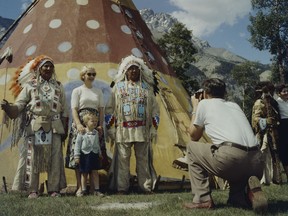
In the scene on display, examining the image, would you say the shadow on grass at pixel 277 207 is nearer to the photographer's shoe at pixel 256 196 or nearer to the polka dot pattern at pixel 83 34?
the photographer's shoe at pixel 256 196

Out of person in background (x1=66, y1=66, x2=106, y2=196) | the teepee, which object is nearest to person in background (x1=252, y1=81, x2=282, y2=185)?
the teepee

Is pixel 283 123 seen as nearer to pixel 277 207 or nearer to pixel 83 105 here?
pixel 277 207

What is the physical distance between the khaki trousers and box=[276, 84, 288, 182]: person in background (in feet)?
8.12

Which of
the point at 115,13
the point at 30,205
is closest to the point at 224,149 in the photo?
the point at 30,205

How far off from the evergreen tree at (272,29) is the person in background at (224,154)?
63.6 feet

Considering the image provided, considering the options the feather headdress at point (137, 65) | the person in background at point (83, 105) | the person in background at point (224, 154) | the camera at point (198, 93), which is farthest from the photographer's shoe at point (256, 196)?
the feather headdress at point (137, 65)

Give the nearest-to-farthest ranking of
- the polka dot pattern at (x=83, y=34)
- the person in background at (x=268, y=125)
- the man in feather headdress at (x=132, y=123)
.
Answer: the man in feather headdress at (x=132, y=123) → the person in background at (x=268, y=125) → the polka dot pattern at (x=83, y=34)

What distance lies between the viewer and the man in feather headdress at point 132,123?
5.05 metres

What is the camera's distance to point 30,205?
12.5 ft

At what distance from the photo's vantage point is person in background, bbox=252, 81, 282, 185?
6.00 metres

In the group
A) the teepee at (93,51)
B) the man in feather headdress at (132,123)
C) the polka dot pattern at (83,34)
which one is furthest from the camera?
the polka dot pattern at (83,34)

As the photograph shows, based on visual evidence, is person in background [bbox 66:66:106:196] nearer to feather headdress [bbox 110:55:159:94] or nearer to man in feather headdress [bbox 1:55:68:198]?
man in feather headdress [bbox 1:55:68:198]

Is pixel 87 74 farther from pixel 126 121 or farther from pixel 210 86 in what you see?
pixel 210 86

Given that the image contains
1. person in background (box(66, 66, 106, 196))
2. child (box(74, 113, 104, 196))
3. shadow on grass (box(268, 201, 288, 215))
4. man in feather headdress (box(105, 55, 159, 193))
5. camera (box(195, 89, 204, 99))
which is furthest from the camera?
man in feather headdress (box(105, 55, 159, 193))
